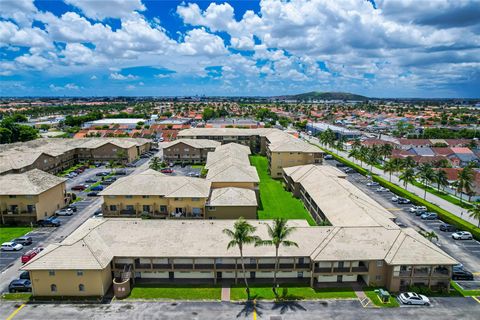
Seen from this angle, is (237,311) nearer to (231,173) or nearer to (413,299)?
(413,299)

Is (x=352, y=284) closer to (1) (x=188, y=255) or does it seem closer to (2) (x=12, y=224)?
(1) (x=188, y=255)

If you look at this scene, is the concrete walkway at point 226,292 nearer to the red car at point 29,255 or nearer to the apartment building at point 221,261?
the apartment building at point 221,261

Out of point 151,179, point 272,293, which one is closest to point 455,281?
point 272,293

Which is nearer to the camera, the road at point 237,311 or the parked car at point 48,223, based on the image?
the road at point 237,311

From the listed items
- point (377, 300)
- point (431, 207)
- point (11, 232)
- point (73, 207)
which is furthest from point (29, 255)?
point (431, 207)

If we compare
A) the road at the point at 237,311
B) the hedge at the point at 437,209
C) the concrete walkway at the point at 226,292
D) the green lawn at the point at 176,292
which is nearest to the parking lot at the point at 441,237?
the hedge at the point at 437,209

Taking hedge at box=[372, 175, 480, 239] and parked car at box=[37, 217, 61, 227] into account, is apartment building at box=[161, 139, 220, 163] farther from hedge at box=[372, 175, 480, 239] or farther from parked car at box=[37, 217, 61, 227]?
hedge at box=[372, 175, 480, 239]

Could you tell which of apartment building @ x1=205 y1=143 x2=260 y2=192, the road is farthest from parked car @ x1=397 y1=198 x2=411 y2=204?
the road
